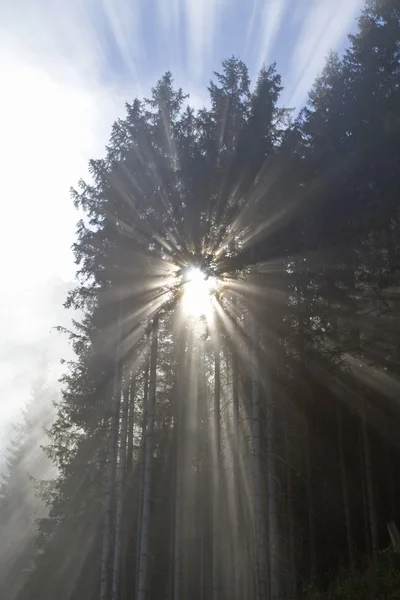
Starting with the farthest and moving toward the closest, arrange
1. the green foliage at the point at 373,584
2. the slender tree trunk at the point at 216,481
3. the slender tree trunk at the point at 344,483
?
the slender tree trunk at the point at 216,481
the slender tree trunk at the point at 344,483
the green foliage at the point at 373,584

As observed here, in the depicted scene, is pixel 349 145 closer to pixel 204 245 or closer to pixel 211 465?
pixel 204 245

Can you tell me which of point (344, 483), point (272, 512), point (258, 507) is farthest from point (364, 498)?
point (258, 507)

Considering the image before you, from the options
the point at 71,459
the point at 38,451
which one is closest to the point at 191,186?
the point at 71,459

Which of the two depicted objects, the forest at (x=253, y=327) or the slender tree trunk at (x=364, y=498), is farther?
the slender tree trunk at (x=364, y=498)

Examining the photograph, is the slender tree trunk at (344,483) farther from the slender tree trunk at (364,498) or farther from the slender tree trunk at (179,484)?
the slender tree trunk at (179,484)

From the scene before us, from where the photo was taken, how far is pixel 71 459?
19531mm

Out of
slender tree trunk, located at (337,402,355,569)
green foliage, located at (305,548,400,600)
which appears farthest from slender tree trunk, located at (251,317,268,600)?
slender tree trunk, located at (337,402,355,569)

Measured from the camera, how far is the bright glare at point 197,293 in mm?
15516

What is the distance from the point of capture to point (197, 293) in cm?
1628

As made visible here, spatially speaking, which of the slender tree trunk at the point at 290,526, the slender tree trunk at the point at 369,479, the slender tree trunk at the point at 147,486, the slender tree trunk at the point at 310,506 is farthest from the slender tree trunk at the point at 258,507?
the slender tree trunk at the point at 310,506

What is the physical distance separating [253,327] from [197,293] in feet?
11.4

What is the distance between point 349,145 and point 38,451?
136 feet

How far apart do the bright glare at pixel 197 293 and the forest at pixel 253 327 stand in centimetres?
Answer: 6

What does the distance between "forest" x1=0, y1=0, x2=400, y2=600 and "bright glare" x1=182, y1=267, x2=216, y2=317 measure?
0.21ft
